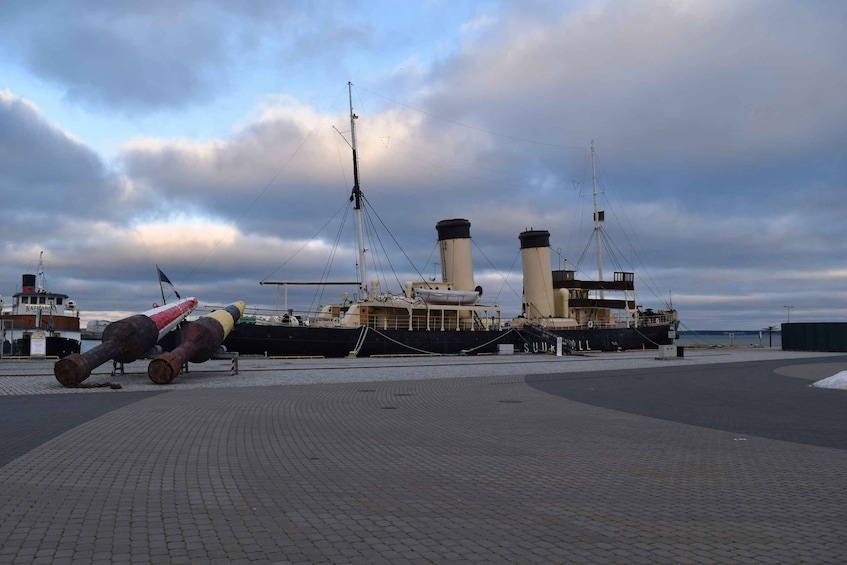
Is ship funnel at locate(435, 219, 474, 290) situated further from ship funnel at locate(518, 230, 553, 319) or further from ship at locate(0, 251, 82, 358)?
ship at locate(0, 251, 82, 358)

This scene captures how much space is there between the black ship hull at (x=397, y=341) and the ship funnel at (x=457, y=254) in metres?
5.00

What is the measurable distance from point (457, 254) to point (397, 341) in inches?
426

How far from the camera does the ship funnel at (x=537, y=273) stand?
54.7 metres

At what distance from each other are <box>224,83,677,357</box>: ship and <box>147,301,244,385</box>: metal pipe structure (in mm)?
10958

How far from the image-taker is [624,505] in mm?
6652

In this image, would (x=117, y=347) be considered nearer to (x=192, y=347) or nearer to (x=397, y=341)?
(x=192, y=347)

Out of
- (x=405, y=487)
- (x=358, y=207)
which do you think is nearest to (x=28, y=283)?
(x=358, y=207)

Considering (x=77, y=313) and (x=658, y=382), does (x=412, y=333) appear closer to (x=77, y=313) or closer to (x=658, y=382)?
(x=658, y=382)

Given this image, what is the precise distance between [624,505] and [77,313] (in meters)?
58.4

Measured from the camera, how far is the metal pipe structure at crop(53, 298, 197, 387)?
18.6 metres

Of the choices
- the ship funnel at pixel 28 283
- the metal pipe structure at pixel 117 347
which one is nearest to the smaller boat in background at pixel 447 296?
the metal pipe structure at pixel 117 347

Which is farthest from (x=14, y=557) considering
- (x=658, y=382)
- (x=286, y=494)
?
(x=658, y=382)

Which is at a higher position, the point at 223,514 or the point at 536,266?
the point at 536,266

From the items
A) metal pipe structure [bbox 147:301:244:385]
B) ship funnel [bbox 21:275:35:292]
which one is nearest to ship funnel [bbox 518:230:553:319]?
metal pipe structure [bbox 147:301:244:385]
